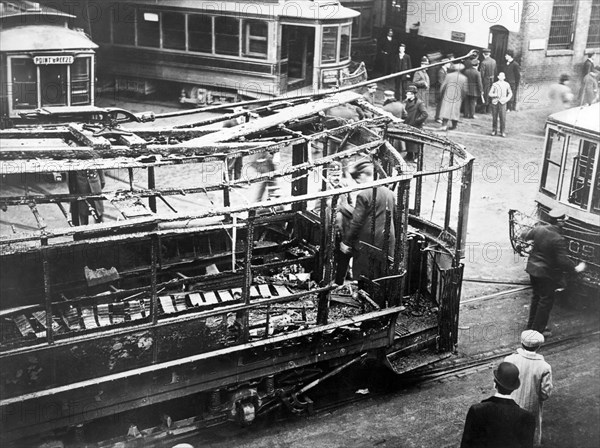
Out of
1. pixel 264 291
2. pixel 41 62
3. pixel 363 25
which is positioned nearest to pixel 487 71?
pixel 363 25

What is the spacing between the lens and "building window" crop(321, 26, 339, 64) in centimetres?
2344

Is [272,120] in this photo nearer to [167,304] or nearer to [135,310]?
[167,304]

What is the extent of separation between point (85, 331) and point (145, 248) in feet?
7.89

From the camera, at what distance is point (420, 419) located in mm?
9094

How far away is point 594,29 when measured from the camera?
26.2 meters

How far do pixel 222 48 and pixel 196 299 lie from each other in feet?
51.3

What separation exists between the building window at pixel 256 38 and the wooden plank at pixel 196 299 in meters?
14.8

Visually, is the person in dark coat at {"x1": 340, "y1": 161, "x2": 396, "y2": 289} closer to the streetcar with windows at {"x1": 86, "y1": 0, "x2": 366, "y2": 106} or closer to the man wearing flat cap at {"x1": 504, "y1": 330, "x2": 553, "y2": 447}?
the man wearing flat cap at {"x1": 504, "y1": 330, "x2": 553, "y2": 447}

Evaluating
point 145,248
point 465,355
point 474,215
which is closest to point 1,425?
point 145,248

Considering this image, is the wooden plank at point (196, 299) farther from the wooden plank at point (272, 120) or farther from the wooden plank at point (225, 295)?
the wooden plank at point (272, 120)

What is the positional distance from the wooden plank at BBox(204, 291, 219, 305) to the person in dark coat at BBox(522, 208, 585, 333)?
4.35 meters

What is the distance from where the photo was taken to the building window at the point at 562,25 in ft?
81.0

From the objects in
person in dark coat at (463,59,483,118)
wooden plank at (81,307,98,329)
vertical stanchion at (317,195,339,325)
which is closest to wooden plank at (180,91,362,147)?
vertical stanchion at (317,195,339,325)

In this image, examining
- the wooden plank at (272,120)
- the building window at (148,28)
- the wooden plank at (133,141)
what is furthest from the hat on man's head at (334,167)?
the building window at (148,28)
